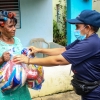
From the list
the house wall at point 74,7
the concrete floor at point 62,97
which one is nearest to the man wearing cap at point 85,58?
the concrete floor at point 62,97

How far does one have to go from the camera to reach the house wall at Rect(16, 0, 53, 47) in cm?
675

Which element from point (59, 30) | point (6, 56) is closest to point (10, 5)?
point (6, 56)

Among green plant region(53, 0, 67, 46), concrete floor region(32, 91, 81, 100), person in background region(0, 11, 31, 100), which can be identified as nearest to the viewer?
person in background region(0, 11, 31, 100)

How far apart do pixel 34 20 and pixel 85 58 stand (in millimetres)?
4760

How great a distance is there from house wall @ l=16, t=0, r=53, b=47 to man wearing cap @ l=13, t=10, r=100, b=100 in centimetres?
445

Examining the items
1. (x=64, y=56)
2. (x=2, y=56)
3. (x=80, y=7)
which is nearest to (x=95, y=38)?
(x=64, y=56)

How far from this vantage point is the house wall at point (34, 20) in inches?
266

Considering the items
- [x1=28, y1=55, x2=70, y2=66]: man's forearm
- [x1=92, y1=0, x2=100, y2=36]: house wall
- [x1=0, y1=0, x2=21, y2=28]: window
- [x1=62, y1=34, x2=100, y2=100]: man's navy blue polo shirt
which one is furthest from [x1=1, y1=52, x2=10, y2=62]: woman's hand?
[x1=92, y1=0, x2=100, y2=36]: house wall

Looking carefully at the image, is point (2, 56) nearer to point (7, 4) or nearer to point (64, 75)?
point (64, 75)

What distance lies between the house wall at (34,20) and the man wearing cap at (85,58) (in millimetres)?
4448

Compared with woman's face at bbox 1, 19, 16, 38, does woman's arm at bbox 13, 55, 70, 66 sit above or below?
below

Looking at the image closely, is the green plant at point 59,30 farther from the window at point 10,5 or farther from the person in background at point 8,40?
the person in background at point 8,40

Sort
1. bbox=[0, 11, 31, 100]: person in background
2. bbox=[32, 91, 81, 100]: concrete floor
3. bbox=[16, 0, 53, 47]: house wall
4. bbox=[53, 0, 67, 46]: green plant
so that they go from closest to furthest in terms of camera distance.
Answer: bbox=[0, 11, 31, 100]: person in background
bbox=[32, 91, 81, 100]: concrete floor
bbox=[16, 0, 53, 47]: house wall
bbox=[53, 0, 67, 46]: green plant

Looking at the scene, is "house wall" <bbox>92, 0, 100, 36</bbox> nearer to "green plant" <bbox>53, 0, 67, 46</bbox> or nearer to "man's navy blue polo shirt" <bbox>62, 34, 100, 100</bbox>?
"man's navy blue polo shirt" <bbox>62, 34, 100, 100</bbox>
